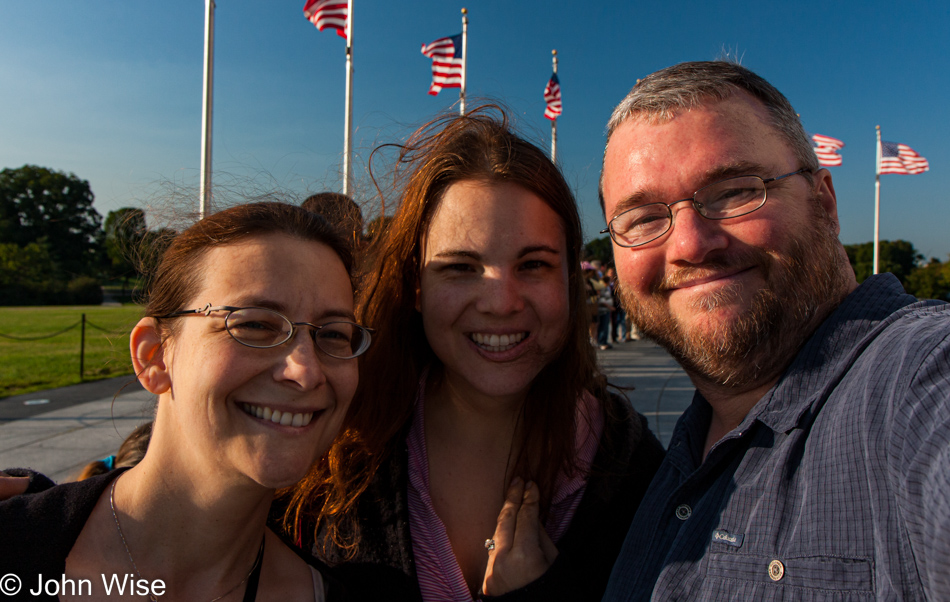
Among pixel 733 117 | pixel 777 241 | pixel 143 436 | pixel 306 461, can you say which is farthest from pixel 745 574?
pixel 143 436

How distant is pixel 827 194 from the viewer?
1.77 metres

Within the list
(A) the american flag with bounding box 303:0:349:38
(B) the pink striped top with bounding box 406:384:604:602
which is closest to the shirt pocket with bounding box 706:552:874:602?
(B) the pink striped top with bounding box 406:384:604:602

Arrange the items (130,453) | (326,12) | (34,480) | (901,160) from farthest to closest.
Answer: (901,160) < (326,12) < (130,453) < (34,480)

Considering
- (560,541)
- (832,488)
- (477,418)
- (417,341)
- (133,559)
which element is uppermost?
(417,341)

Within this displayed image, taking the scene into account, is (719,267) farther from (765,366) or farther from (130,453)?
(130,453)

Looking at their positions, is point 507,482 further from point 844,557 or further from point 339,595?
point 844,557

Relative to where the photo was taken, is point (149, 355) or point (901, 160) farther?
point (901, 160)

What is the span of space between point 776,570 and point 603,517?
2.70 feet

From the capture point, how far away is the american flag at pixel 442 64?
14.4 m

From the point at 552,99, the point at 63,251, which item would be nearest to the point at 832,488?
the point at 552,99

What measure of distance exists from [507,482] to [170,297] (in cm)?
140

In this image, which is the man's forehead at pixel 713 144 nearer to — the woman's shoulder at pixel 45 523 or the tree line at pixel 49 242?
the woman's shoulder at pixel 45 523

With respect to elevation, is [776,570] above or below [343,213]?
below

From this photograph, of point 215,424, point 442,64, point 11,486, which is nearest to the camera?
point 215,424
